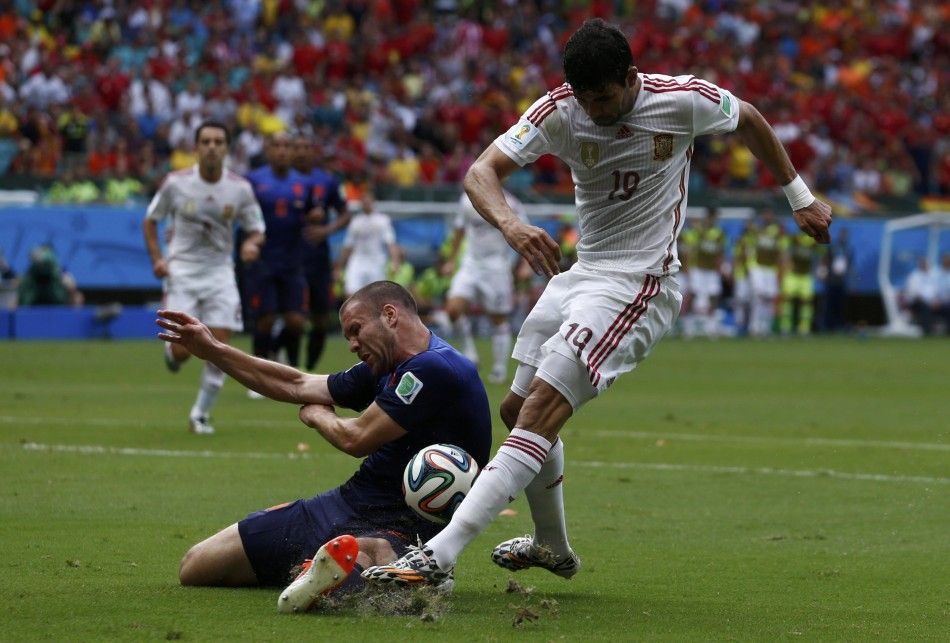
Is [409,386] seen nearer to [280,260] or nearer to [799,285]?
[280,260]

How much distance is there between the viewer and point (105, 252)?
87.1 feet

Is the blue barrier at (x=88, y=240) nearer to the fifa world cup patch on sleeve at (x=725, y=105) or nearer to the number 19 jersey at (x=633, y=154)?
the number 19 jersey at (x=633, y=154)

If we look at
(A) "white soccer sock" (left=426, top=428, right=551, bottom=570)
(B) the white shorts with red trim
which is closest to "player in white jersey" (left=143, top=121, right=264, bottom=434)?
(B) the white shorts with red trim

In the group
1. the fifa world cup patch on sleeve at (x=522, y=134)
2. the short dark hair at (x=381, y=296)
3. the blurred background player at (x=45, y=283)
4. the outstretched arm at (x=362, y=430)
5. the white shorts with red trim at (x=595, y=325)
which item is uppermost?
the fifa world cup patch on sleeve at (x=522, y=134)

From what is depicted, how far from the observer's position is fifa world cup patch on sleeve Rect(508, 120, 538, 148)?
6219 mm

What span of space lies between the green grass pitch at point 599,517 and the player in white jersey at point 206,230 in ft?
3.35

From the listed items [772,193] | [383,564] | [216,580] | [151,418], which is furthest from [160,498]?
[772,193]

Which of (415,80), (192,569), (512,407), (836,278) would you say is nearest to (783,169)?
(512,407)

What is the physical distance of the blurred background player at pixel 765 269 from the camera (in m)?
31.3

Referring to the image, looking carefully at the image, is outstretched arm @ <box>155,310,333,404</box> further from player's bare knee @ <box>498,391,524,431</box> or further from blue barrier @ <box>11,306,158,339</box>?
blue barrier @ <box>11,306,158,339</box>

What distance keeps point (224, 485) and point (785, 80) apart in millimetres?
30783

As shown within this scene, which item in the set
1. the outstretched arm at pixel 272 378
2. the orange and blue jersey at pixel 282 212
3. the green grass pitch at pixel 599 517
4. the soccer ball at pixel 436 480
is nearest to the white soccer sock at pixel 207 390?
the green grass pitch at pixel 599 517

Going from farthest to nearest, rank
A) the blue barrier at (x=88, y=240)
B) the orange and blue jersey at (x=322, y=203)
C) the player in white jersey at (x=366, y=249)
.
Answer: the blue barrier at (x=88, y=240), the player in white jersey at (x=366, y=249), the orange and blue jersey at (x=322, y=203)

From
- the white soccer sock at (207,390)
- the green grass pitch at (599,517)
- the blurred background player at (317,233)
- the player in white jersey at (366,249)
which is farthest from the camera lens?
the player in white jersey at (366,249)
